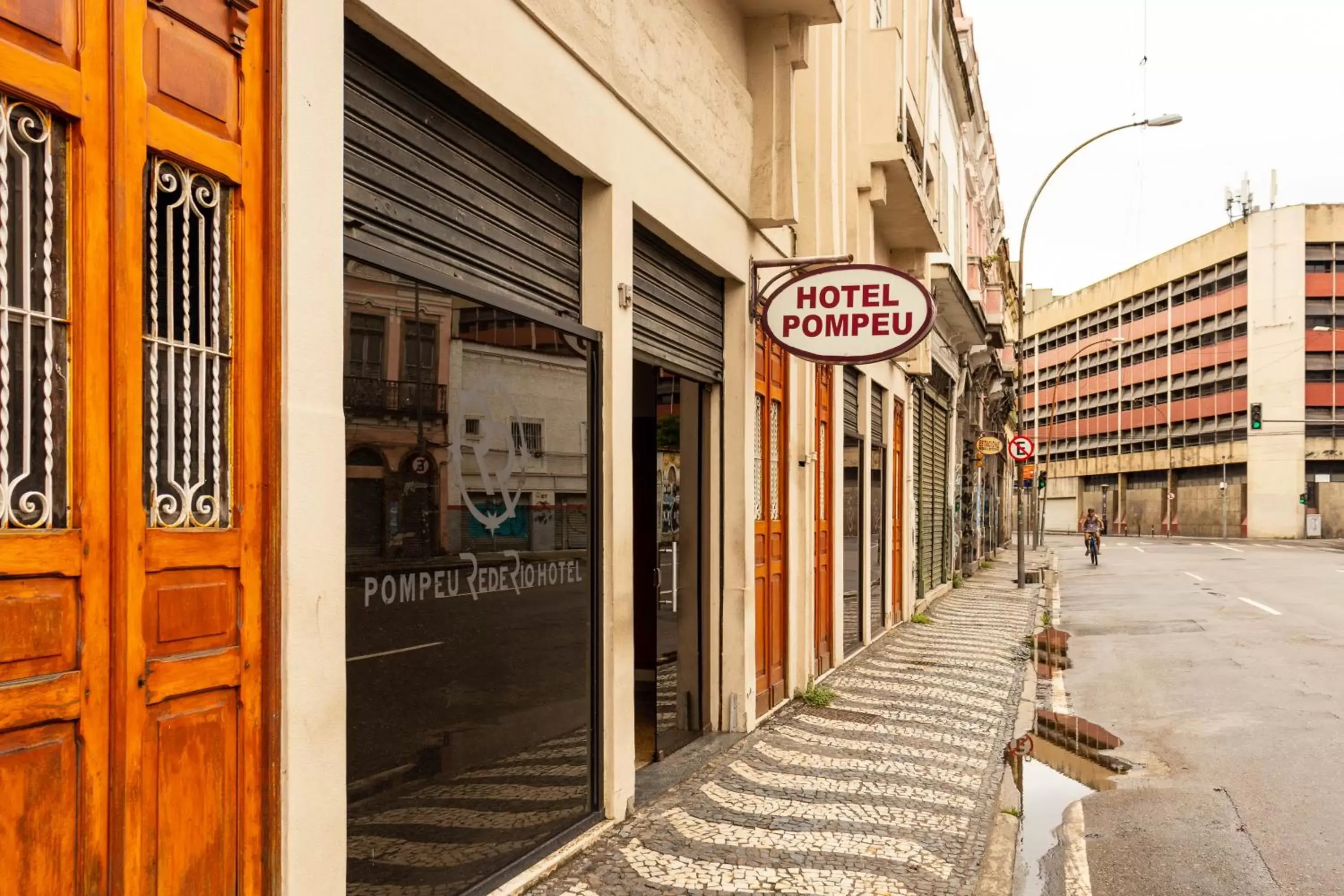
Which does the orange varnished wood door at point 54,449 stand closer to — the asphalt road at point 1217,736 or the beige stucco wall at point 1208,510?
the asphalt road at point 1217,736

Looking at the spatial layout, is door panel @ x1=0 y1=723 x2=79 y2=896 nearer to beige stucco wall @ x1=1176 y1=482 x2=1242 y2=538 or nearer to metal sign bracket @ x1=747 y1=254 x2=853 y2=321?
metal sign bracket @ x1=747 y1=254 x2=853 y2=321

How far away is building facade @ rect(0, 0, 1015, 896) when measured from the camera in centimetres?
295

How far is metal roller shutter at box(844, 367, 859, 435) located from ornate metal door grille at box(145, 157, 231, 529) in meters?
11.0

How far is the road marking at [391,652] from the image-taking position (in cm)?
421

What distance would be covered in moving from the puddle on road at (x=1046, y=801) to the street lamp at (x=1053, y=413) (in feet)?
138

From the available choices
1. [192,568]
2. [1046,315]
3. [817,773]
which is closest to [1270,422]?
[1046,315]

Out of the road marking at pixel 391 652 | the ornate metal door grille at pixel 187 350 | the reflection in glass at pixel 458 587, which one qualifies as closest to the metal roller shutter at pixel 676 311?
the reflection in glass at pixel 458 587

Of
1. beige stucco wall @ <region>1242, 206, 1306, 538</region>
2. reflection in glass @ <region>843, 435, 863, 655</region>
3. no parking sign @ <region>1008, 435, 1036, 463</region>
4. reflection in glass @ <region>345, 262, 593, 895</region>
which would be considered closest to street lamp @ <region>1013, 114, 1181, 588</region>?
no parking sign @ <region>1008, 435, 1036, 463</region>

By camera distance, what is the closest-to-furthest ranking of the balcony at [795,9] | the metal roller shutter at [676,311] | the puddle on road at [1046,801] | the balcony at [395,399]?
1. the balcony at [395,399]
2. the puddle on road at [1046,801]
3. the metal roller shutter at [676,311]
4. the balcony at [795,9]

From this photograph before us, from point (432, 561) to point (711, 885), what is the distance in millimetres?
2139

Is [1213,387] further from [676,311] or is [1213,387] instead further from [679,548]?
[676,311]

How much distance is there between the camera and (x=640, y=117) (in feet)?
22.8

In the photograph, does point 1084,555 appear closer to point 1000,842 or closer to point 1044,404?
point 1000,842

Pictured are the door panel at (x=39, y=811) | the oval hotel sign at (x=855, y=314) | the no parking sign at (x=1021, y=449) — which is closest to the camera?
the door panel at (x=39, y=811)
